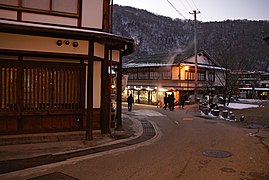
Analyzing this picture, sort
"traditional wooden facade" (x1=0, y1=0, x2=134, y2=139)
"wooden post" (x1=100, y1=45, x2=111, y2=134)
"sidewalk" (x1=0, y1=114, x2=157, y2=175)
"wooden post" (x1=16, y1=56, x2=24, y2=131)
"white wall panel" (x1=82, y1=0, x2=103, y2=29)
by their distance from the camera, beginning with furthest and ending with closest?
1. "wooden post" (x1=100, y1=45, x2=111, y2=134)
2. "white wall panel" (x1=82, y1=0, x2=103, y2=29)
3. "wooden post" (x1=16, y1=56, x2=24, y2=131)
4. "traditional wooden facade" (x1=0, y1=0, x2=134, y2=139)
5. "sidewalk" (x1=0, y1=114, x2=157, y2=175)

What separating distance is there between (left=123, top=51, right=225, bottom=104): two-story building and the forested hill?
33.1m

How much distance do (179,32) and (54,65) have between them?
318 feet

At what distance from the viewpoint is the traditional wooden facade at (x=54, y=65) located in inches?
395

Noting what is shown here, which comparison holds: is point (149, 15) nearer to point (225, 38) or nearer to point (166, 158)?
point (225, 38)

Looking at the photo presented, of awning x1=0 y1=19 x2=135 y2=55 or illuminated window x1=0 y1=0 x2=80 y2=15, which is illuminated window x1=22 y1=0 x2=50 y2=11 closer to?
illuminated window x1=0 y1=0 x2=80 y2=15

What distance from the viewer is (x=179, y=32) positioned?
102750 millimetres

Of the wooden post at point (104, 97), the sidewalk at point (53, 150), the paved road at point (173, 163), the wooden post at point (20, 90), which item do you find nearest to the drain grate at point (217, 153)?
the paved road at point (173, 163)

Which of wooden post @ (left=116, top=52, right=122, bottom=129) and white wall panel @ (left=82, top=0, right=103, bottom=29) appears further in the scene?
wooden post @ (left=116, top=52, right=122, bottom=129)

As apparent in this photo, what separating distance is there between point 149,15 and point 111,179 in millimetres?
119544

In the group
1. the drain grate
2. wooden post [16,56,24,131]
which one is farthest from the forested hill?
the drain grate

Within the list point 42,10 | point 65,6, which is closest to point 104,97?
point 65,6

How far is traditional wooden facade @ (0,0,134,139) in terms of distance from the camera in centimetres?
1004

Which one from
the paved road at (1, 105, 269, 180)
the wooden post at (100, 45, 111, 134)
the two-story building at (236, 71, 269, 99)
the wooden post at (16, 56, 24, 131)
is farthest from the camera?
the two-story building at (236, 71, 269, 99)

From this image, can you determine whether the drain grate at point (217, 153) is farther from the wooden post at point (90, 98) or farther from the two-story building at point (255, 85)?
the two-story building at point (255, 85)
